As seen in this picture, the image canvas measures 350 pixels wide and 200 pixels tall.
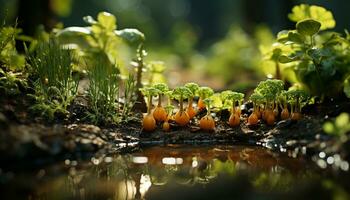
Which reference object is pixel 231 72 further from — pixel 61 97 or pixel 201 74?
pixel 61 97

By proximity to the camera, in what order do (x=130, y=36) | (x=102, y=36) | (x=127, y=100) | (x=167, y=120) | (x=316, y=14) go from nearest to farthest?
(x=167, y=120) → (x=127, y=100) → (x=316, y=14) → (x=130, y=36) → (x=102, y=36)

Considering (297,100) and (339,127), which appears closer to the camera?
(339,127)

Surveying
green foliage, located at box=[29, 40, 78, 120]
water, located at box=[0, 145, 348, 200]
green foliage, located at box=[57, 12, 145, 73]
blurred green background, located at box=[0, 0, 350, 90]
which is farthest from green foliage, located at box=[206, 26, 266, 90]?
water, located at box=[0, 145, 348, 200]

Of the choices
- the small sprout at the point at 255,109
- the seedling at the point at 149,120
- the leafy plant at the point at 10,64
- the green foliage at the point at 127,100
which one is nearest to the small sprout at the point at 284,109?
the small sprout at the point at 255,109

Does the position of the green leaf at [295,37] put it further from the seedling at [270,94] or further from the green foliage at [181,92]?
the green foliage at [181,92]

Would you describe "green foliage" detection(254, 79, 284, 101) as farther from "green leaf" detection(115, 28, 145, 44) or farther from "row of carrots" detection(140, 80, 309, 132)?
"green leaf" detection(115, 28, 145, 44)

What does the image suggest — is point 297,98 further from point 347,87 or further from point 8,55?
point 8,55

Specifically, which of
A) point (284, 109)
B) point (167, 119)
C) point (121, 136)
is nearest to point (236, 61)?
point (284, 109)

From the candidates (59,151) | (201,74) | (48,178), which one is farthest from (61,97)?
(201,74)
